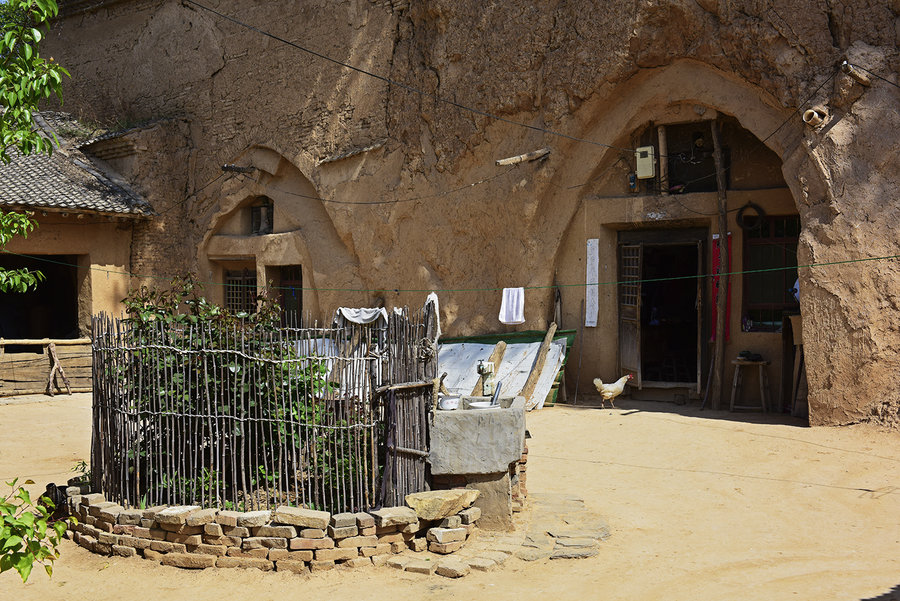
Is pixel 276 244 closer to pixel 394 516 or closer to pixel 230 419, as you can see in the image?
pixel 230 419

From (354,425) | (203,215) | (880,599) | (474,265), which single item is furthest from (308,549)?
(203,215)

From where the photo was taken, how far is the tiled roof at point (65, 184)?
49.1 feet

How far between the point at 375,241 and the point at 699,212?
5952 mm

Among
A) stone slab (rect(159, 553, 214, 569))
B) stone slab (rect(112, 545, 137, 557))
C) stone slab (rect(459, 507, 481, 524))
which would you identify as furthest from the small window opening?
stone slab (rect(459, 507, 481, 524))

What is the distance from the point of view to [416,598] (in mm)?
4953

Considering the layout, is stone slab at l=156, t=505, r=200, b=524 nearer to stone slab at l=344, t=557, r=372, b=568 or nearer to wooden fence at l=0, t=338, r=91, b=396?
stone slab at l=344, t=557, r=372, b=568

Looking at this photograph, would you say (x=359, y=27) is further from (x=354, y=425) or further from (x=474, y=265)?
(x=354, y=425)

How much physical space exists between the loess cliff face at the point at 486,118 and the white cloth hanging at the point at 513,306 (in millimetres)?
200

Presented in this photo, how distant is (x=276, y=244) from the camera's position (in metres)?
16.4

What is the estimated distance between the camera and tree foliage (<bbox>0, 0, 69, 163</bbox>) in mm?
3395

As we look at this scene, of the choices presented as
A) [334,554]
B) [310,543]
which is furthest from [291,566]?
[334,554]

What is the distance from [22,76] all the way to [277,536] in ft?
11.3

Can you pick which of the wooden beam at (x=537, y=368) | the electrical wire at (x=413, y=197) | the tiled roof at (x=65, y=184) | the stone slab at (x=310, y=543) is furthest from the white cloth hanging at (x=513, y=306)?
the tiled roof at (x=65, y=184)

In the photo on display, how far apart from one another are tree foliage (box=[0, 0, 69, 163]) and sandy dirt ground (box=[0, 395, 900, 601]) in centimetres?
312
